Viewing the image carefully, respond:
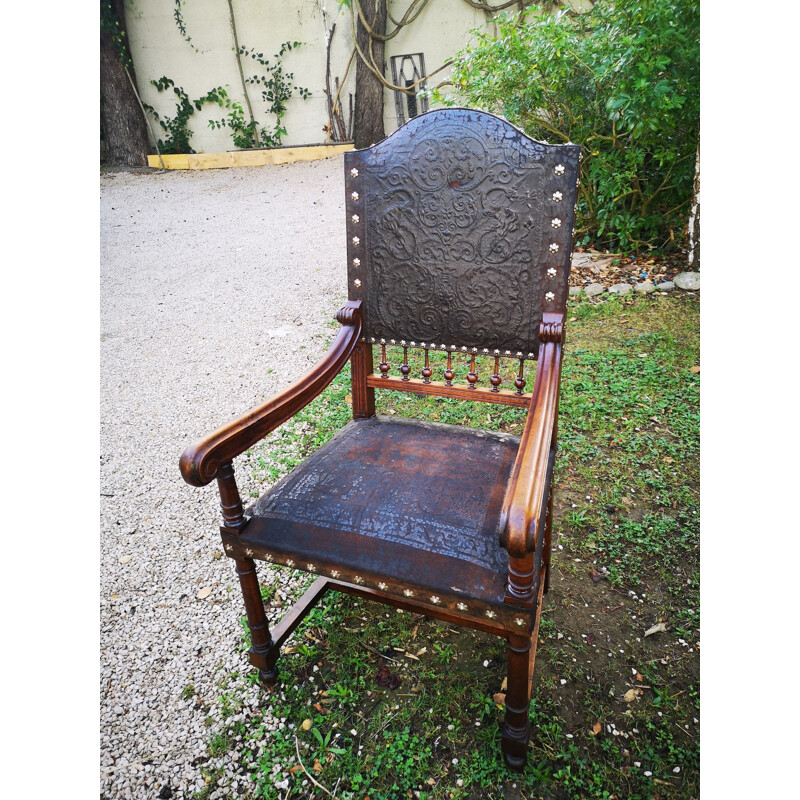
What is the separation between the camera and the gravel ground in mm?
1770

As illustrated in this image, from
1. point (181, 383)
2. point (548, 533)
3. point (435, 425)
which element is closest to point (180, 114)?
point (181, 383)

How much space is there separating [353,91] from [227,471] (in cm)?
996

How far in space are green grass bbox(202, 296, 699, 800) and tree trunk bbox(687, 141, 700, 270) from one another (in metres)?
2.83

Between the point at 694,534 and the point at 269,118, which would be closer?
the point at 694,534

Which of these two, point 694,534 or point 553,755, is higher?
point 694,534

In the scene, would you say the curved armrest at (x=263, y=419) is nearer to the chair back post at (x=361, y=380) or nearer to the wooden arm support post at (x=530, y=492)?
the chair back post at (x=361, y=380)

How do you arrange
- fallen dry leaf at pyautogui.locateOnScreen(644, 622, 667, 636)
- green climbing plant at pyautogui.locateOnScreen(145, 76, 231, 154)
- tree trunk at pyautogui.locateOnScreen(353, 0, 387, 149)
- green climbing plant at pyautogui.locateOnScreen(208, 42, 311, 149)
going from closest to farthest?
fallen dry leaf at pyautogui.locateOnScreen(644, 622, 667, 636) → tree trunk at pyautogui.locateOnScreen(353, 0, 387, 149) → green climbing plant at pyautogui.locateOnScreen(208, 42, 311, 149) → green climbing plant at pyautogui.locateOnScreen(145, 76, 231, 154)

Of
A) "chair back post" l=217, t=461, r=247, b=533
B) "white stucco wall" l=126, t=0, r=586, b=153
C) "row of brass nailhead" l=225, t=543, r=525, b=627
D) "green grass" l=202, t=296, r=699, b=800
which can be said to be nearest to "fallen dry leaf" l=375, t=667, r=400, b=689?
"green grass" l=202, t=296, r=699, b=800

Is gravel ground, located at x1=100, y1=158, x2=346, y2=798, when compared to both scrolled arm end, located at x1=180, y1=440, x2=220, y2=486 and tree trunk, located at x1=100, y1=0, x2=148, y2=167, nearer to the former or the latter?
tree trunk, located at x1=100, y1=0, x2=148, y2=167

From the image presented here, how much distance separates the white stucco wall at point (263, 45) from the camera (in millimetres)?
8852

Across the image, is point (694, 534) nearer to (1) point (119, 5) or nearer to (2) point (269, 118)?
(2) point (269, 118)

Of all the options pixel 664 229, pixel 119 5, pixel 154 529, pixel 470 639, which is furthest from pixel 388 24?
pixel 470 639

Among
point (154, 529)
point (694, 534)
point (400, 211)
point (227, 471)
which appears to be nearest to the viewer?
point (227, 471)

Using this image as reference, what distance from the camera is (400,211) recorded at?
1.75 meters
